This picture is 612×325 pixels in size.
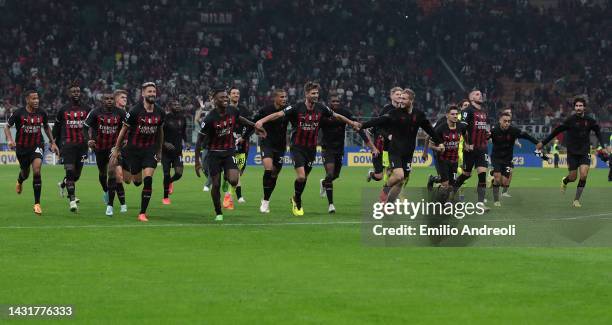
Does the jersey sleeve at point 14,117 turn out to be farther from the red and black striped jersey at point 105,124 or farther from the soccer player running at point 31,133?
the red and black striped jersey at point 105,124

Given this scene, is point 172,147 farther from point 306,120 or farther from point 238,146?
point 306,120

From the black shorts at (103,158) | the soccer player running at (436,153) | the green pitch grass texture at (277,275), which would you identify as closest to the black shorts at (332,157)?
the soccer player running at (436,153)

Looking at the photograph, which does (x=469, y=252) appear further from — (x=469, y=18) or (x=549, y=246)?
(x=469, y=18)

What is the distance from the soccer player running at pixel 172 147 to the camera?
77.9 feet

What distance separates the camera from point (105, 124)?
66.9 ft

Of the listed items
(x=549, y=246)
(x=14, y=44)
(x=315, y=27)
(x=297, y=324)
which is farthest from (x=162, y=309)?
(x=315, y=27)

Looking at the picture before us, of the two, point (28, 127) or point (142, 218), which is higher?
point (28, 127)

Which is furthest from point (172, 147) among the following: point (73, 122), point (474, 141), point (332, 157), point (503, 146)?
point (503, 146)

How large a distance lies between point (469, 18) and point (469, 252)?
176ft

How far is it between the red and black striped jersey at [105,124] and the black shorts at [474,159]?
7190mm

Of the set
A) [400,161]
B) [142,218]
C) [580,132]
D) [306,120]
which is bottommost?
[142,218]

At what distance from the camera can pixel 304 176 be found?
20.2 metres

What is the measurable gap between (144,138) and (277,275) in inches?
308

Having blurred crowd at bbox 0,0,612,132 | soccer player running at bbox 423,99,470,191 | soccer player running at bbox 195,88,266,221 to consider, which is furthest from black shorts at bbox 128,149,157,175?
blurred crowd at bbox 0,0,612,132
